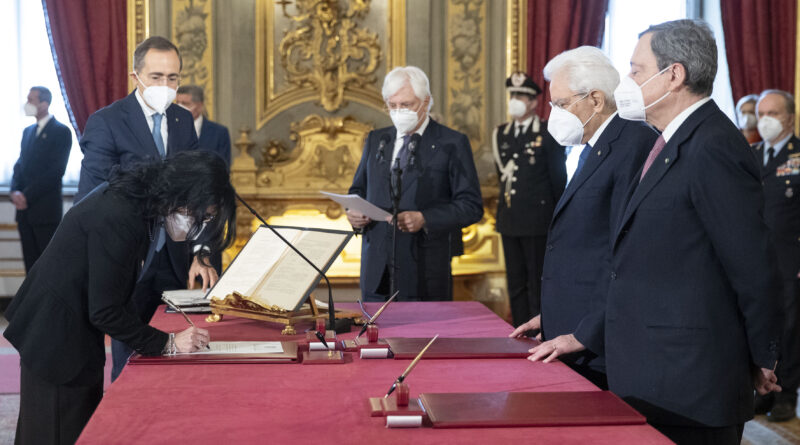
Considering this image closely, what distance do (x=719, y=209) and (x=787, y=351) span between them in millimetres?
2937

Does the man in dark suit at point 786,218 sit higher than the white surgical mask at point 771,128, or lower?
lower

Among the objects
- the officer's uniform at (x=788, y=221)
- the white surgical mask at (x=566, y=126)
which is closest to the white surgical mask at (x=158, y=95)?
the white surgical mask at (x=566, y=126)

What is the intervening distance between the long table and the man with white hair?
12.1 inches

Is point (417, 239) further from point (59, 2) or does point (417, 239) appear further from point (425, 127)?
point (59, 2)

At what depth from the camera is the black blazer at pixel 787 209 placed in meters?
4.49

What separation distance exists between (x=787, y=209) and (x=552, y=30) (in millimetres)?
2765

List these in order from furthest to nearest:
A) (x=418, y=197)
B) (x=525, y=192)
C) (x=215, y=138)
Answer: (x=525, y=192) < (x=215, y=138) < (x=418, y=197)

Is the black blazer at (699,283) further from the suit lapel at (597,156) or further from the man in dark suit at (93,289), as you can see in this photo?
the man in dark suit at (93,289)

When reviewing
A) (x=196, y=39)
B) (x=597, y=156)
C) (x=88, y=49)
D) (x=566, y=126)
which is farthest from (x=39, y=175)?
(x=597, y=156)

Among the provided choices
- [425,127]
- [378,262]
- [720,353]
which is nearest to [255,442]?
[720,353]

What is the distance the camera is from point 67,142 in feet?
21.7

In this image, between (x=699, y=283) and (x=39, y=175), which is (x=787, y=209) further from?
(x=39, y=175)

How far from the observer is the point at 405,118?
3564mm

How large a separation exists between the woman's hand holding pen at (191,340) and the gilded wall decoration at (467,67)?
474 centimetres
